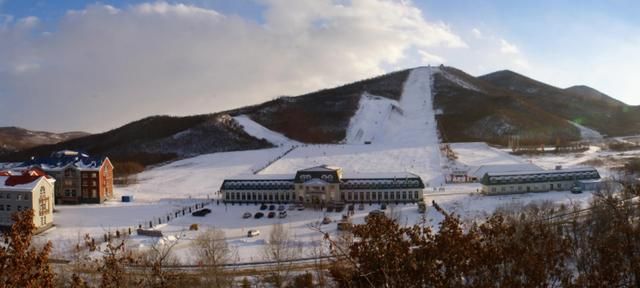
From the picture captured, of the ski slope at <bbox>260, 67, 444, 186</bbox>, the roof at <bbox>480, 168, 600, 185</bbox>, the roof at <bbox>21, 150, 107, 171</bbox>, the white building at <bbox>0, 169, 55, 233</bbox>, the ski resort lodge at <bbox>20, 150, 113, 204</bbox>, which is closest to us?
the white building at <bbox>0, 169, 55, 233</bbox>

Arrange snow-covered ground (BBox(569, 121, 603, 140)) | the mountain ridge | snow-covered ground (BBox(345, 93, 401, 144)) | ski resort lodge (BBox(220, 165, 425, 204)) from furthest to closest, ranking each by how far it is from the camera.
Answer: snow-covered ground (BBox(345, 93, 401, 144)), snow-covered ground (BBox(569, 121, 603, 140)), the mountain ridge, ski resort lodge (BBox(220, 165, 425, 204))

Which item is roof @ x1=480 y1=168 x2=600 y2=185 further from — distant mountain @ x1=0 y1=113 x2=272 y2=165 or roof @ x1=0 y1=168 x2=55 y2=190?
distant mountain @ x1=0 y1=113 x2=272 y2=165

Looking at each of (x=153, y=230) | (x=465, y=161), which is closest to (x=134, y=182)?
(x=153, y=230)

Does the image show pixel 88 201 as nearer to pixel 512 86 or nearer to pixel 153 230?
pixel 153 230

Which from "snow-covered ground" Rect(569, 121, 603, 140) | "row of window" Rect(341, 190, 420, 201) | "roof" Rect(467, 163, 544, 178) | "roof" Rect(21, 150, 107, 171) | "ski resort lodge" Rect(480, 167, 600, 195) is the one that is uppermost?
"snow-covered ground" Rect(569, 121, 603, 140)

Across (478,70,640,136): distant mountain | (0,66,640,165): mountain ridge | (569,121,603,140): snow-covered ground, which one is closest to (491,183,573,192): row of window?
(0,66,640,165): mountain ridge

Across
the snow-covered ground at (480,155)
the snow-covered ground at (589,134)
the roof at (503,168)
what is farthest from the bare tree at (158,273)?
the snow-covered ground at (589,134)

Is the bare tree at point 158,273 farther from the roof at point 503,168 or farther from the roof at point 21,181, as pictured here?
the roof at point 503,168
